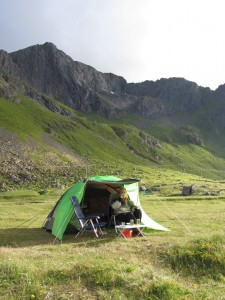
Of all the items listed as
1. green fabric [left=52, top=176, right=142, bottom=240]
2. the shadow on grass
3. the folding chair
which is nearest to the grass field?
the shadow on grass

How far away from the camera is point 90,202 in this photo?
25594 millimetres

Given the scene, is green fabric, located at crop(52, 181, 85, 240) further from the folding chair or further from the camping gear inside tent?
the folding chair

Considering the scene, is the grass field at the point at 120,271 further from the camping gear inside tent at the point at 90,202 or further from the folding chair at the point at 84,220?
the camping gear inside tent at the point at 90,202

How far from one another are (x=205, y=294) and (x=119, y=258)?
12.5 ft

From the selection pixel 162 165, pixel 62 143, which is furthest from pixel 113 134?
pixel 62 143

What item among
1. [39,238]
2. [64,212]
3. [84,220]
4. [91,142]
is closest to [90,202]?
[64,212]

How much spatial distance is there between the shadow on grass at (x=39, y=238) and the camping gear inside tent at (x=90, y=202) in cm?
52

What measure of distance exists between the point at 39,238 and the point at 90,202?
20.6 ft

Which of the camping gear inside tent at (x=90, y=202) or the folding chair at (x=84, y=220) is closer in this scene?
the folding chair at (x=84, y=220)

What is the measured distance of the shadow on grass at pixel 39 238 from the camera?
58.1ft

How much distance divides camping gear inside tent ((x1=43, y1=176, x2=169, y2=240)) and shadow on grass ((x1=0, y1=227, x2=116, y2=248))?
0.52m

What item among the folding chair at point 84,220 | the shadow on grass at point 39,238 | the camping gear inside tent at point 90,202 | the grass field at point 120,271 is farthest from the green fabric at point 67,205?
the grass field at point 120,271

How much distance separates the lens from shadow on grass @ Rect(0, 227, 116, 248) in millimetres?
17719

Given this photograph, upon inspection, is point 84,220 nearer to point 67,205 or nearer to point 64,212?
point 64,212
